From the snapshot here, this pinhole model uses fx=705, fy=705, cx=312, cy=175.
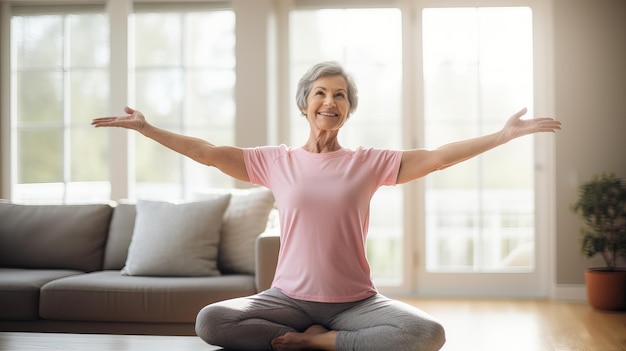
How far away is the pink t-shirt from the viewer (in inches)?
94.4

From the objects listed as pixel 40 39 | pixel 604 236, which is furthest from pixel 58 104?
pixel 604 236

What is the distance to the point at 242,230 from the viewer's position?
3727 millimetres

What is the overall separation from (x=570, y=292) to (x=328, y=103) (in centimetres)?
340

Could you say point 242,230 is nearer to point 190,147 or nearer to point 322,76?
point 190,147

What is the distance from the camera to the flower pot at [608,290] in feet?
15.6

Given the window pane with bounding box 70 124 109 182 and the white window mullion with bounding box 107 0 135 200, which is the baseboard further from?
the window pane with bounding box 70 124 109 182

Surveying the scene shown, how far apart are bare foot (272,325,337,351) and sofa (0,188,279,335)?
0.98 m

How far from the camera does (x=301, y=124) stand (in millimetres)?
5641

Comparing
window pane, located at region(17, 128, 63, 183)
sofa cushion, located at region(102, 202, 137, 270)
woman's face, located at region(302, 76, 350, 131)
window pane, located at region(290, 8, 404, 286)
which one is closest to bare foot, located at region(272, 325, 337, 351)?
woman's face, located at region(302, 76, 350, 131)

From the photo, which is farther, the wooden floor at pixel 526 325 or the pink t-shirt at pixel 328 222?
the wooden floor at pixel 526 325

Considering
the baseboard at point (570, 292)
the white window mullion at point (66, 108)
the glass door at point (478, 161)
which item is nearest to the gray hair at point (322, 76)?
the glass door at point (478, 161)

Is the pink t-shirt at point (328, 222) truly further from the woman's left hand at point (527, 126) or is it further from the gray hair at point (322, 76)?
the woman's left hand at point (527, 126)

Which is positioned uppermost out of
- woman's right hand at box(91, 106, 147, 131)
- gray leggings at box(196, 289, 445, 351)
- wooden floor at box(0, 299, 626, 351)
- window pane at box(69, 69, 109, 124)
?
window pane at box(69, 69, 109, 124)

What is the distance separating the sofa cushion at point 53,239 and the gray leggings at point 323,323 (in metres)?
1.86
